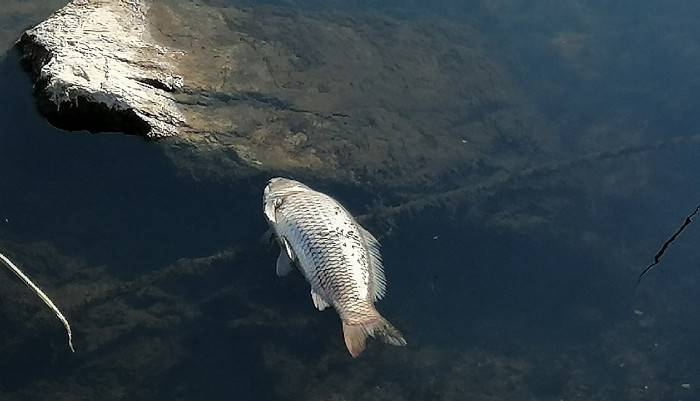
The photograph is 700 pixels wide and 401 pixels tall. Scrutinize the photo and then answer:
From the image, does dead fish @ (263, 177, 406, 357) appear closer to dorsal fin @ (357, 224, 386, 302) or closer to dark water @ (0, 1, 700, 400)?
dorsal fin @ (357, 224, 386, 302)

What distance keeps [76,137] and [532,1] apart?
4.15 meters

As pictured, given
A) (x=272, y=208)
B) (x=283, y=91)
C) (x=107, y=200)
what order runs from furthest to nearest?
(x=283, y=91) → (x=107, y=200) → (x=272, y=208)

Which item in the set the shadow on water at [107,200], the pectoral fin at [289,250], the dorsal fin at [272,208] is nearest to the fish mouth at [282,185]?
the dorsal fin at [272,208]

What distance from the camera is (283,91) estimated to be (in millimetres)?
5750

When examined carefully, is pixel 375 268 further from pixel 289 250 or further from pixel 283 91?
pixel 283 91

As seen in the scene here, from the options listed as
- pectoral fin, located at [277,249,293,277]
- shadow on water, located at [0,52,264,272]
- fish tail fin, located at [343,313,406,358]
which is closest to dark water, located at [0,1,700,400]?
shadow on water, located at [0,52,264,272]

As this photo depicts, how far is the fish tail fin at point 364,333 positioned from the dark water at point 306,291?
1.67ft

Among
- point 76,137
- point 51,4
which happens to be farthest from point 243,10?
point 76,137

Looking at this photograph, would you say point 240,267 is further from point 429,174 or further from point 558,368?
point 558,368

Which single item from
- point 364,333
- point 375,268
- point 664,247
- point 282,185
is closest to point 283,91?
point 282,185

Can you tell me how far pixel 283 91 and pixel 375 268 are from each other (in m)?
1.72

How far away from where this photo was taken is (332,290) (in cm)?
418

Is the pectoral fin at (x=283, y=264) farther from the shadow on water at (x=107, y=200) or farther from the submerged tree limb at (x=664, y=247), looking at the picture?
the submerged tree limb at (x=664, y=247)

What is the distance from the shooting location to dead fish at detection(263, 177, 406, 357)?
4.06m
